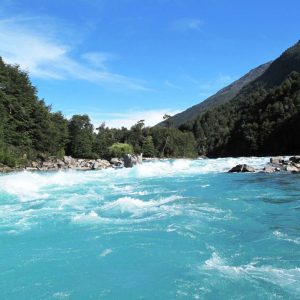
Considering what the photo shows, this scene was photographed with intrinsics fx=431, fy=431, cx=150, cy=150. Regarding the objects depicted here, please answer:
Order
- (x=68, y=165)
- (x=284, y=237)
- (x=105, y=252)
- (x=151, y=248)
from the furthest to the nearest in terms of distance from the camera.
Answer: (x=68, y=165) → (x=284, y=237) → (x=151, y=248) → (x=105, y=252)

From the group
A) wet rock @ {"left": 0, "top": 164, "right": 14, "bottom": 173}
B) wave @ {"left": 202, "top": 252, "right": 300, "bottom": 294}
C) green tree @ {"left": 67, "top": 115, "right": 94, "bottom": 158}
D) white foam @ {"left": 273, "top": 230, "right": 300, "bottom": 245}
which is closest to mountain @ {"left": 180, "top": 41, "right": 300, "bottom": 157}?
green tree @ {"left": 67, "top": 115, "right": 94, "bottom": 158}

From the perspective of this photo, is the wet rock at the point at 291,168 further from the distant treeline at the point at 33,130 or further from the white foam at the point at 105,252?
the distant treeline at the point at 33,130

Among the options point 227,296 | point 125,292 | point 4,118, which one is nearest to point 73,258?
point 125,292

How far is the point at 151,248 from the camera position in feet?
40.0

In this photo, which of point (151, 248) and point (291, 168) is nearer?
point (151, 248)

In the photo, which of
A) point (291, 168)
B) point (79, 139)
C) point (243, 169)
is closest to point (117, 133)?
point (79, 139)

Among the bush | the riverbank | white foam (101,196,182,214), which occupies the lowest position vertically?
white foam (101,196,182,214)

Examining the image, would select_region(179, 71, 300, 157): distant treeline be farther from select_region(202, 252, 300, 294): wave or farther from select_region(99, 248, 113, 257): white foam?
select_region(202, 252, 300, 294): wave

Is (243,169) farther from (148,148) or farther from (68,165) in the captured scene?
(148,148)

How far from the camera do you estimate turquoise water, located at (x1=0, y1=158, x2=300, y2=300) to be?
922cm

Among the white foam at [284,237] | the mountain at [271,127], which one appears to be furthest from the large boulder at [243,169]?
the mountain at [271,127]

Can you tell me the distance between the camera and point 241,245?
40.4 ft

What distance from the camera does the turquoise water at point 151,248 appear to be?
922 cm

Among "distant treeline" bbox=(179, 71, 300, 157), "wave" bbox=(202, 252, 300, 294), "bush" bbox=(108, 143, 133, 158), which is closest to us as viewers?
"wave" bbox=(202, 252, 300, 294)
